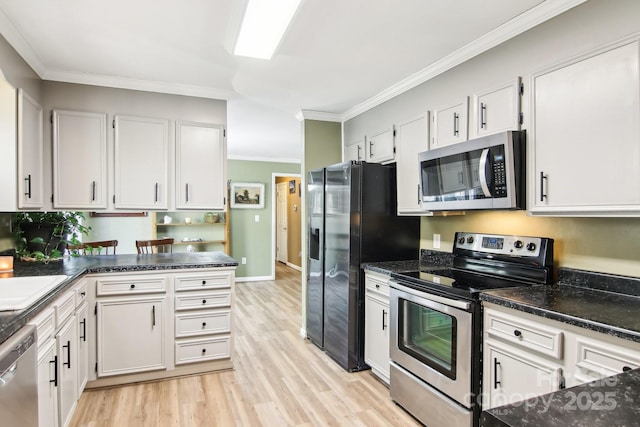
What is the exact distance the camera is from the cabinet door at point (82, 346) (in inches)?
96.2

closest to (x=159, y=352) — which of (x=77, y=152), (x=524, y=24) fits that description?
Answer: (x=77, y=152)

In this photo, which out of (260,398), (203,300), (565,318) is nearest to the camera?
(565,318)

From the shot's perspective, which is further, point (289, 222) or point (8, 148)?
point (289, 222)

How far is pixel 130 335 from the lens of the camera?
2781 millimetres

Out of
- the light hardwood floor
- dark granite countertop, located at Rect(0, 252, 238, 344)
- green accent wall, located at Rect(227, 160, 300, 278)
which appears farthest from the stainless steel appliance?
green accent wall, located at Rect(227, 160, 300, 278)

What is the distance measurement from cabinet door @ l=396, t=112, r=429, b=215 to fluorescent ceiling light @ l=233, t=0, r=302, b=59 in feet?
3.95

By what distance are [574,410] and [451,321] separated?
1392mm

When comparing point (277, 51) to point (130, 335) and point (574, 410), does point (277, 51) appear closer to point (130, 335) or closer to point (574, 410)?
point (130, 335)

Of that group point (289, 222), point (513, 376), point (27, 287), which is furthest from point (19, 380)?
point (289, 222)

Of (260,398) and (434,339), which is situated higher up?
(434,339)

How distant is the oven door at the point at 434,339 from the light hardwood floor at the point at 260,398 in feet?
1.27

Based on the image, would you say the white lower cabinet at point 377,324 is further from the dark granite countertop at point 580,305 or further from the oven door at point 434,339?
the dark granite countertop at point 580,305

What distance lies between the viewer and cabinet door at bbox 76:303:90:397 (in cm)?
244

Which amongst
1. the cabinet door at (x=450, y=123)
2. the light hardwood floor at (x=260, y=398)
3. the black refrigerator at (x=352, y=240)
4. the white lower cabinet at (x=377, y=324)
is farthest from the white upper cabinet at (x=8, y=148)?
the cabinet door at (x=450, y=123)
